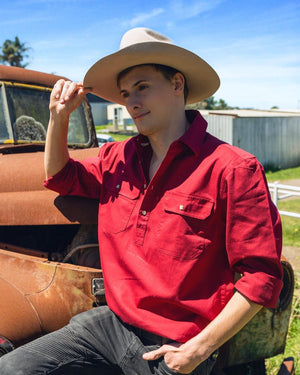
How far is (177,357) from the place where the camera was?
1.60 meters

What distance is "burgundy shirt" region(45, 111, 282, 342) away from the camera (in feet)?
5.24

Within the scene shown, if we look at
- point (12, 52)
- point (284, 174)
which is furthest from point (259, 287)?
point (12, 52)

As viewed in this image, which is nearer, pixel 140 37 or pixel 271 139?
pixel 140 37

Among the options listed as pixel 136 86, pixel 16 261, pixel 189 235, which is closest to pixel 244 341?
pixel 189 235

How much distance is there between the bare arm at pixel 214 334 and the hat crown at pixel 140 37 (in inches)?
44.7

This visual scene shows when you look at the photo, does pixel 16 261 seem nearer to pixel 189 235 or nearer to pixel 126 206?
pixel 126 206

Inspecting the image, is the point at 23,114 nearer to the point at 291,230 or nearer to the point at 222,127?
the point at 291,230

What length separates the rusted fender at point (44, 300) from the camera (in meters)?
2.09

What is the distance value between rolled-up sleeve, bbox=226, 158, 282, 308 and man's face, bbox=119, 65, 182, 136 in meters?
0.44

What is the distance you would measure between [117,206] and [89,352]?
2.12ft

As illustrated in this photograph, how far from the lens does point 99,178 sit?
2.21 meters

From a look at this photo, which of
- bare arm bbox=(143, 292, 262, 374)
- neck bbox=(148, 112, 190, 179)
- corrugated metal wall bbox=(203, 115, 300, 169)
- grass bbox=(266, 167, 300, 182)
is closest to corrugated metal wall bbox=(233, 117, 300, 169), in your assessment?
corrugated metal wall bbox=(203, 115, 300, 169)

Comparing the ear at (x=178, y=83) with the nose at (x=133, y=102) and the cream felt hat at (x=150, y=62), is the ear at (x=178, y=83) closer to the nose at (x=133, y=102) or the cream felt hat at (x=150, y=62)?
the cream felt hat at (x=150, y=62)

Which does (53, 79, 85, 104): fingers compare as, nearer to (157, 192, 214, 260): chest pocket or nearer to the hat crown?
the hat crown
